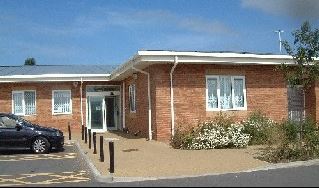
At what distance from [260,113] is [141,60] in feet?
18.8

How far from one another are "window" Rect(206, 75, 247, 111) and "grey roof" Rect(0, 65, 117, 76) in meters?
11.4

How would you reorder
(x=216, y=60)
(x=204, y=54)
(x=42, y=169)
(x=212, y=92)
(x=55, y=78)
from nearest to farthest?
(x=42, y=169) → (x=204, y=54) → (x=216, y=60) → (x=212, y=92) → (x=55, y=78)

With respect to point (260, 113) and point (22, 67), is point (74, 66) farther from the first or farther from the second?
point (260, 113)

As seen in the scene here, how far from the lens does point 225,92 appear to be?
18484 mm

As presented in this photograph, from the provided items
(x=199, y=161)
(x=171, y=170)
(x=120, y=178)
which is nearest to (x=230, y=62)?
(x=199, y=161)

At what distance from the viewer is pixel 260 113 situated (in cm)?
1859

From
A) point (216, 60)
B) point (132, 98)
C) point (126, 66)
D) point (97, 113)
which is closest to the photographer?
point (216, 60)

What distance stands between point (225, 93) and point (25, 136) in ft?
27.0

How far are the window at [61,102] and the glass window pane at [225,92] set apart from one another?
10.9m

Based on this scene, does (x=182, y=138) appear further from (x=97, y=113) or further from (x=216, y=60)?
(x=97, y=113)

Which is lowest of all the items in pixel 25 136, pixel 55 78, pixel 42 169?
pixel 42 169

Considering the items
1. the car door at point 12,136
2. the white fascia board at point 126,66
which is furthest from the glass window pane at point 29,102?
the car door at point 12,136

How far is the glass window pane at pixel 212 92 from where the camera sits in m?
18.2

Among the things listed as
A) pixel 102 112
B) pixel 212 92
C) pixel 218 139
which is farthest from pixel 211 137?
pixel 102 112
